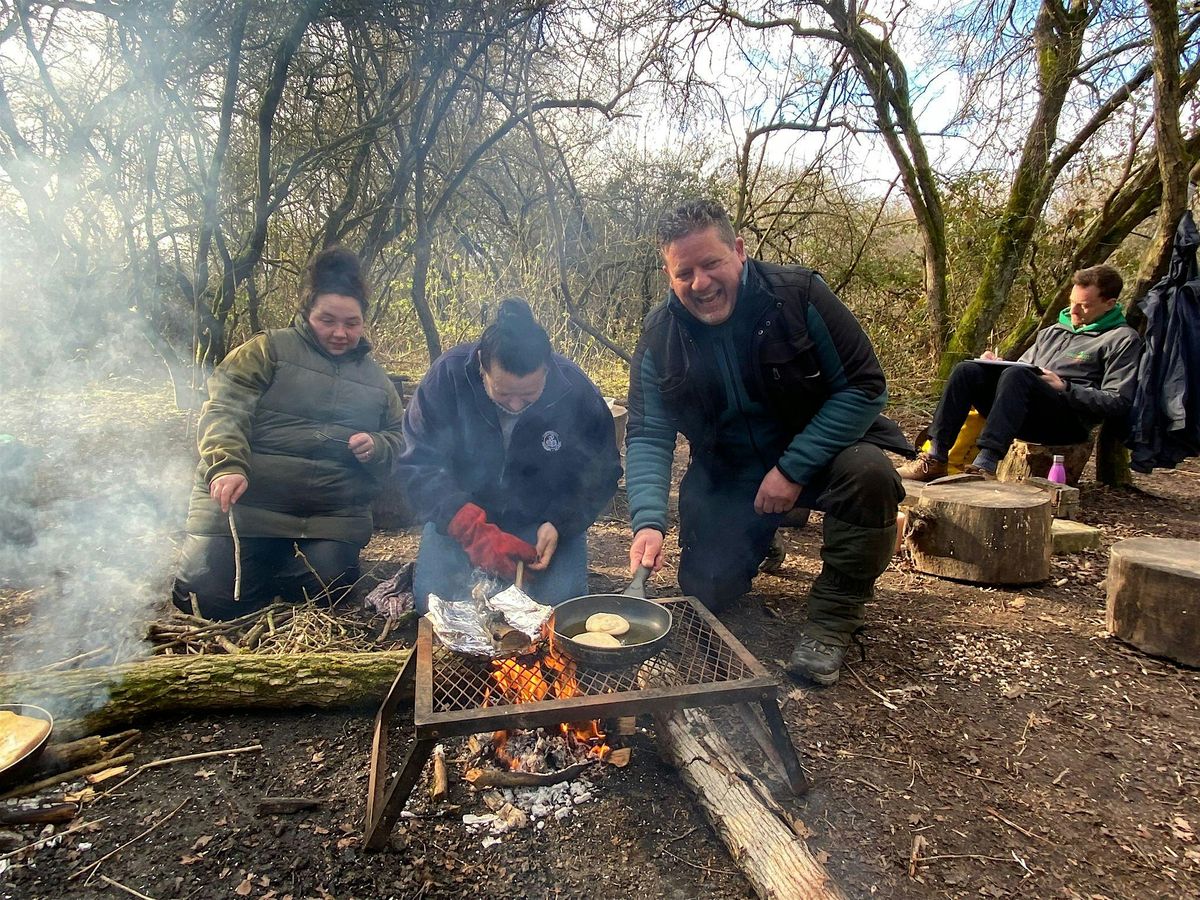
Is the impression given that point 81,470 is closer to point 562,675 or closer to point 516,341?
point 516,341

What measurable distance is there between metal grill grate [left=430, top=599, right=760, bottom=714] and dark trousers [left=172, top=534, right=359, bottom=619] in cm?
137

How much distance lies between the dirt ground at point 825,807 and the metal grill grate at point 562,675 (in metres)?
0.36

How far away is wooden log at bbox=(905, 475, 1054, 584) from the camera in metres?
3.55

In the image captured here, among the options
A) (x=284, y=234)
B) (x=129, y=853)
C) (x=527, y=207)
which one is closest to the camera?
(x=129, y=853)

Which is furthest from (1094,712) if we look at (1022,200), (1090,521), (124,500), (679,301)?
(1022,200)

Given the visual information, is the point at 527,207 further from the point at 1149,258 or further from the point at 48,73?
the point at 1149,258

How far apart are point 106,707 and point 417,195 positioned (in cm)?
358

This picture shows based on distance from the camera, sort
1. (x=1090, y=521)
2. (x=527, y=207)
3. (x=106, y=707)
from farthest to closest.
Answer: (x=527, y=207), (x=1090, y=521), (x=106, y=707)

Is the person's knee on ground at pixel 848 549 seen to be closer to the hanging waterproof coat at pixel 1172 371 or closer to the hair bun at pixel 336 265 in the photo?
the hair bun at pixel 336 265

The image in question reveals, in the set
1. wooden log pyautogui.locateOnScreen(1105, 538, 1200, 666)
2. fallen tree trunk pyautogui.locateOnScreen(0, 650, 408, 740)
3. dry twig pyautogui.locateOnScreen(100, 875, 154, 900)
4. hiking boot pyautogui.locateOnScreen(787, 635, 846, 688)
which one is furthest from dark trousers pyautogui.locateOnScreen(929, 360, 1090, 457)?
dry twig pyautogui.locateOnScreen(100, 875, 154, 900)

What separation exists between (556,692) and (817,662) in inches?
46.8

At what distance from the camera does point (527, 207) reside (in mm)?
6645

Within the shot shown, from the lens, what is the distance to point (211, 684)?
94.6 inches

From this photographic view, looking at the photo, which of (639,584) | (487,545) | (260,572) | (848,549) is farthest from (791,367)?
(260,572)
